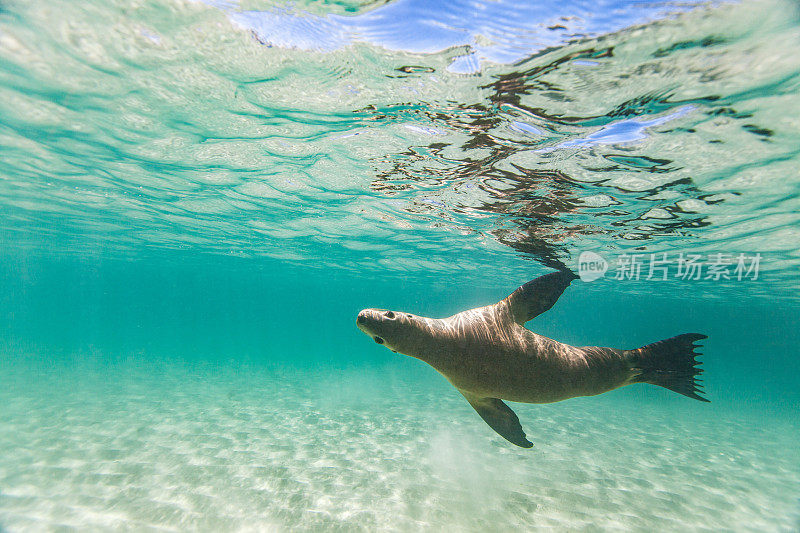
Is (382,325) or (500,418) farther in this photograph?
(500,418)

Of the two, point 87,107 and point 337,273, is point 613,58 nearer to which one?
point 87,107

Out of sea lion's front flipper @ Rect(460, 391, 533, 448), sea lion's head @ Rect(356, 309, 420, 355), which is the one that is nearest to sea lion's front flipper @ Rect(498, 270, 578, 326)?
sea lion's front flipper @ Rect(460, 391, 533, 448)

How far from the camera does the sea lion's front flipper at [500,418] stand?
14.3ft

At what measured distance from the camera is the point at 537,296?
4156 millimetres

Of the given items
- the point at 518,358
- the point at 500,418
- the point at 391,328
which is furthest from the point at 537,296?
the point at 391,328

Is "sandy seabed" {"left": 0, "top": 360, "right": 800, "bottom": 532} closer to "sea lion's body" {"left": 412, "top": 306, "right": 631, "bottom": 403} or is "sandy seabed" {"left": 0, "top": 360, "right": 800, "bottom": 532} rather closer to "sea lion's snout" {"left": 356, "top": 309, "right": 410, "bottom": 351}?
"sea lion's body" {"left": 412, "top": 306, "right": 631, "bottom": 403}

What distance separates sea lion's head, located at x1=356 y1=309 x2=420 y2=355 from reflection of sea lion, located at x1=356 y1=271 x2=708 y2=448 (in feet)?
0.03

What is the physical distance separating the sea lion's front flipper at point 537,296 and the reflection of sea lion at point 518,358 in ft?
0.04

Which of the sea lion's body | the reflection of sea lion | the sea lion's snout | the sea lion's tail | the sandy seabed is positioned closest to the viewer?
the sea lion's snout

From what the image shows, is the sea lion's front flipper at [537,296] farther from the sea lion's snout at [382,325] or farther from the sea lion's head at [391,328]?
the sea lion's snout at [382,325]

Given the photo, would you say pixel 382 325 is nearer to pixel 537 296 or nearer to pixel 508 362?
→ pixel 508 362

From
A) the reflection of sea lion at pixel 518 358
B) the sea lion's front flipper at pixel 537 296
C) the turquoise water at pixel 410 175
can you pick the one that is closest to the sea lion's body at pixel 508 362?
the reflection of sea lion at pixel 518 358

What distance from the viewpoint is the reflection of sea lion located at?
3.59 metres

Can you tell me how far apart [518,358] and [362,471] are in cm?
685
